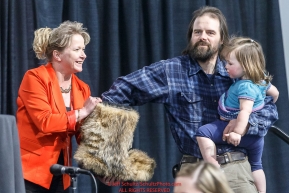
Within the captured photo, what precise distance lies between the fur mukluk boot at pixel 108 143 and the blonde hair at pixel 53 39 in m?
0.47

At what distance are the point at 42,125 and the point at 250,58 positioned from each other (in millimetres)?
1032

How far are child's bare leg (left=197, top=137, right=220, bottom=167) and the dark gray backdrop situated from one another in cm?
110

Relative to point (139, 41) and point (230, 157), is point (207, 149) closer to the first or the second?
point (230, 157)

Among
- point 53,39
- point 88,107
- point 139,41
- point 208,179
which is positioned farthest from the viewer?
point 139,41

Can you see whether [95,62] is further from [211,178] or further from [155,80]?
[211,178]

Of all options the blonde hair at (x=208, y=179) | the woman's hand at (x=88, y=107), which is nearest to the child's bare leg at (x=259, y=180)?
the woman's hand at (x=88, y=107)

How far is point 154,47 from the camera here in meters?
4.16

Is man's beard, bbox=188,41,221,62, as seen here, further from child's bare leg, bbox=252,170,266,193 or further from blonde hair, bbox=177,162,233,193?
blonde hair, bbox=177,162,233,193

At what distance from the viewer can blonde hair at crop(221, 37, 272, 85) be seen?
301 centimetres

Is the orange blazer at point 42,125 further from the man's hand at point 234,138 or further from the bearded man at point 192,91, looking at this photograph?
the man's hand at point 234,138

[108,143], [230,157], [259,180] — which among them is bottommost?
[259,180]

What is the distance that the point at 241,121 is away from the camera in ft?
9.59

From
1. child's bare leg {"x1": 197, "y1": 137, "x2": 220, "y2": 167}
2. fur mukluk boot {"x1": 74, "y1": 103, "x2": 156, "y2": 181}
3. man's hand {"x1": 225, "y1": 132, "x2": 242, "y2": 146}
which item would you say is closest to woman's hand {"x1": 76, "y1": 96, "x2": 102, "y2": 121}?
fur mukluk boot {"x1": 74, "y1": 103, "x2": 156, "y2": 181}

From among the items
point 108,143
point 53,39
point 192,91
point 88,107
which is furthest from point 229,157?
point 53,39
